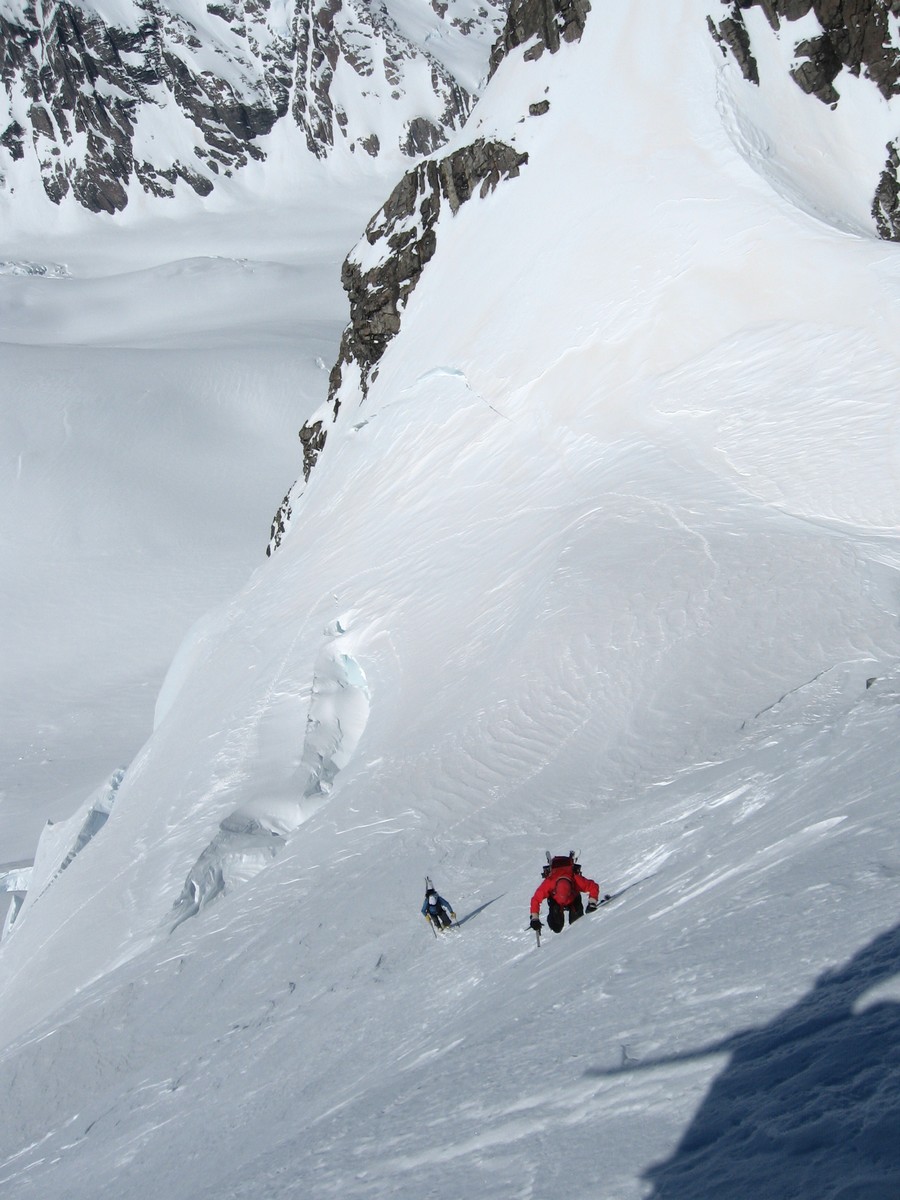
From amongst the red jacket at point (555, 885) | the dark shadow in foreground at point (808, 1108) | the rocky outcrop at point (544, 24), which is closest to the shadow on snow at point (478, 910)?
the red jacket at point (555, 885)

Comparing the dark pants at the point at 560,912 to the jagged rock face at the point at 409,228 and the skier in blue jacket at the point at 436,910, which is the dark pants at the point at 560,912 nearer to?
the skier in blue jacket at the point at 436,910

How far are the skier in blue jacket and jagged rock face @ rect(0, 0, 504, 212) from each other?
480ft

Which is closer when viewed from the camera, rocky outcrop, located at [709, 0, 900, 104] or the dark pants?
the dark pants

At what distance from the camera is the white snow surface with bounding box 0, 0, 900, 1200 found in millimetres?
4699

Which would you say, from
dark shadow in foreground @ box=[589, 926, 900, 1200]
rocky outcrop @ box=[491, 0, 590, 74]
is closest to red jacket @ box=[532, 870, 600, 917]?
dark shadow in foreground @ box=[589, 926, 900, 1200]

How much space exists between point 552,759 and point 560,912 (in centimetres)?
539

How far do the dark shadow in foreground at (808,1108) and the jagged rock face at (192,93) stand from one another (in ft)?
494

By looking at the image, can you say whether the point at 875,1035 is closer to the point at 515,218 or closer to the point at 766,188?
the point at 766,188

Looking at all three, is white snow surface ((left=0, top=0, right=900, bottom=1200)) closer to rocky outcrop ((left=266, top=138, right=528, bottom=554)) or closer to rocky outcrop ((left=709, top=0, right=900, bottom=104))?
rocky outcrop ((left=266, top=138, right=528, bottom=554))

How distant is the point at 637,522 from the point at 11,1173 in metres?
12.9

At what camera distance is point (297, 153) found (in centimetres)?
14562

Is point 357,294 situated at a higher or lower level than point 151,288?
lower

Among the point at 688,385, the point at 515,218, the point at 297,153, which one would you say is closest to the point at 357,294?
the point at 515,218

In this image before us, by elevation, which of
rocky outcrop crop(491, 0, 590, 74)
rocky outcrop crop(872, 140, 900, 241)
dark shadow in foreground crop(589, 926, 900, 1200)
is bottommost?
dark shadow in foreground crop(589, 926, 900, 1200)
